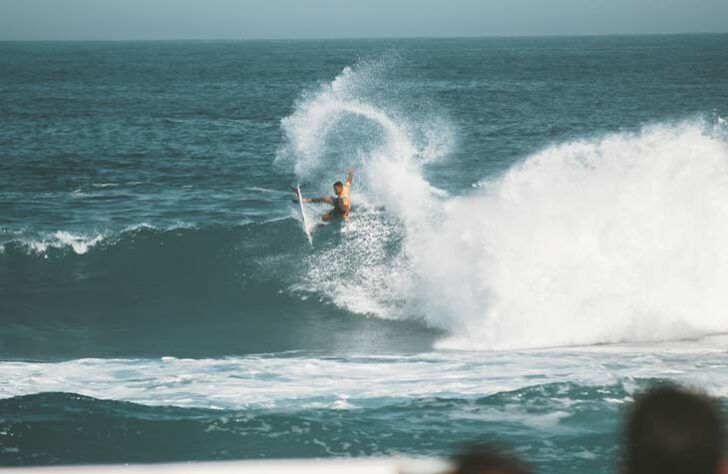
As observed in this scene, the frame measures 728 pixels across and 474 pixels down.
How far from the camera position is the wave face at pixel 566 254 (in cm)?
1388

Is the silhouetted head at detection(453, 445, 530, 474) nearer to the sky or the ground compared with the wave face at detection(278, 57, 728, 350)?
nearer to the ground

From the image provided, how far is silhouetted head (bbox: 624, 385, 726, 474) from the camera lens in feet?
5.57

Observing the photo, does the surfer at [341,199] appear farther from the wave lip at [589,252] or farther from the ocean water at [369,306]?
the wave lip at [589,252]

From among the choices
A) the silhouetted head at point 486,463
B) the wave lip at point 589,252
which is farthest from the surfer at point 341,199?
the silhouetted head at point 486,463

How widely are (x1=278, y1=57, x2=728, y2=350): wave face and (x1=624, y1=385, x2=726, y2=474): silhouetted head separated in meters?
11.6

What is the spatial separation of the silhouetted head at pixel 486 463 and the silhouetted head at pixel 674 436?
0.22 metres

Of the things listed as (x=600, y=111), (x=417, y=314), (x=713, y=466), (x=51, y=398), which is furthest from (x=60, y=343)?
(x=600, y=111)

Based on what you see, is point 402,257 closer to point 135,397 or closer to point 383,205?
point 383,205

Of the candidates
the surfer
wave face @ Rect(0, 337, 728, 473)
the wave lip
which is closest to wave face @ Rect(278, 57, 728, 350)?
the wave lip

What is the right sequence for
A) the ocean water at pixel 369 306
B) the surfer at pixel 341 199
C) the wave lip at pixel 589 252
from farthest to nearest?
the surfer at pixel 341 199 → the wave lip at pixel 589 252 → the ocean water at pixel 369 306

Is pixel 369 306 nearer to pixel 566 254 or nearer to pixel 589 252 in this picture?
pixel 566 254

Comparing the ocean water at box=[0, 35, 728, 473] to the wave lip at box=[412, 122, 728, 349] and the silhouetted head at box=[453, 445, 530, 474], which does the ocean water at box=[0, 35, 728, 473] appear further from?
the silhouetted head at box=[453, 445, 530, 474]

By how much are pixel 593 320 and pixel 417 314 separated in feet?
9.15

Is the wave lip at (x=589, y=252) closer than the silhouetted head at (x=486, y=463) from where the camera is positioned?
No
